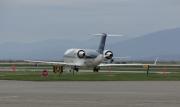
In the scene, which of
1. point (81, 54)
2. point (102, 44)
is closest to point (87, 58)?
point (81, 54)

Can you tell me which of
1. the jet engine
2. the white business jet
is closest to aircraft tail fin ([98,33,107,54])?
the white business jet

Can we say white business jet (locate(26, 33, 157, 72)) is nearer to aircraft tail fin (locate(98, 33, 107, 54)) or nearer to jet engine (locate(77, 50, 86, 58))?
jet engine (locate(77, 50, 86, 58))

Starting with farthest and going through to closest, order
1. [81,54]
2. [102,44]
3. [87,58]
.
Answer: [102,44], [81,54], [87,58]

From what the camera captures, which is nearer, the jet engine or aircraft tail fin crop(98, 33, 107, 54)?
the jet engine

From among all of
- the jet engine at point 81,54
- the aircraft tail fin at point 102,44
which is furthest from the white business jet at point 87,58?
the aircraft tail fin at point 102,44

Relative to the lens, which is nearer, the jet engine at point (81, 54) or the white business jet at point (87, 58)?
the white business jet at point (87, 58)

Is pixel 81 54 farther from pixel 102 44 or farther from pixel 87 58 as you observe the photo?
pixel 102 44

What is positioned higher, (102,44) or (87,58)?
(102,44)

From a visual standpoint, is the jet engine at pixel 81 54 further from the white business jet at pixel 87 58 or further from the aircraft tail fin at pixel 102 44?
the aircraft tail fin at pixel 102 44
